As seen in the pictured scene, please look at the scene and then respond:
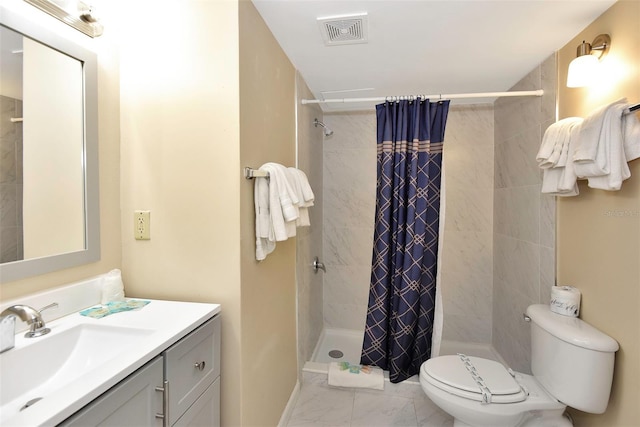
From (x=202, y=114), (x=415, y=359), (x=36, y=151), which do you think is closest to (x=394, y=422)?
(x=415, y=359)

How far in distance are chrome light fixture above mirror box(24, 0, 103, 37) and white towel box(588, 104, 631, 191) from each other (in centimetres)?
205

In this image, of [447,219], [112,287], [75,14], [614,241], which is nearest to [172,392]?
[112,287]

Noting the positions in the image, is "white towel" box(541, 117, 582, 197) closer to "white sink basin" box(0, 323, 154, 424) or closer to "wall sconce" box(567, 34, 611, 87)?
"wall sconce" box(567, 34, 611, 87)

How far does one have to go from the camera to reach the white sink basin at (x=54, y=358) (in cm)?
78

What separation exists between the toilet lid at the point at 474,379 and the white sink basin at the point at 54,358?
139 centimetres

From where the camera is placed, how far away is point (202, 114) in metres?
1.23

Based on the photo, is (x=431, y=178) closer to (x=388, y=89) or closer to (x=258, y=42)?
(x=388, y=89)

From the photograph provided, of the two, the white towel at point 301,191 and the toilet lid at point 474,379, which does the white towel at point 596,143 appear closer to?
the toilet lid at point 474,379

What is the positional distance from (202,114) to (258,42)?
46cm

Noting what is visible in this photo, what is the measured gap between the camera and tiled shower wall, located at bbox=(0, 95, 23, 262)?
3.02 feet

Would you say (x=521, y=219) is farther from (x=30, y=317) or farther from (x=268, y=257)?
(x=30, y=317)

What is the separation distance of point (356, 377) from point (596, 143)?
184cm

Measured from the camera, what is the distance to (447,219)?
269 cm

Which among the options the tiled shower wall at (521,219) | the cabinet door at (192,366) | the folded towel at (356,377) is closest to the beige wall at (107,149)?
the cabinet door at (192,366)
